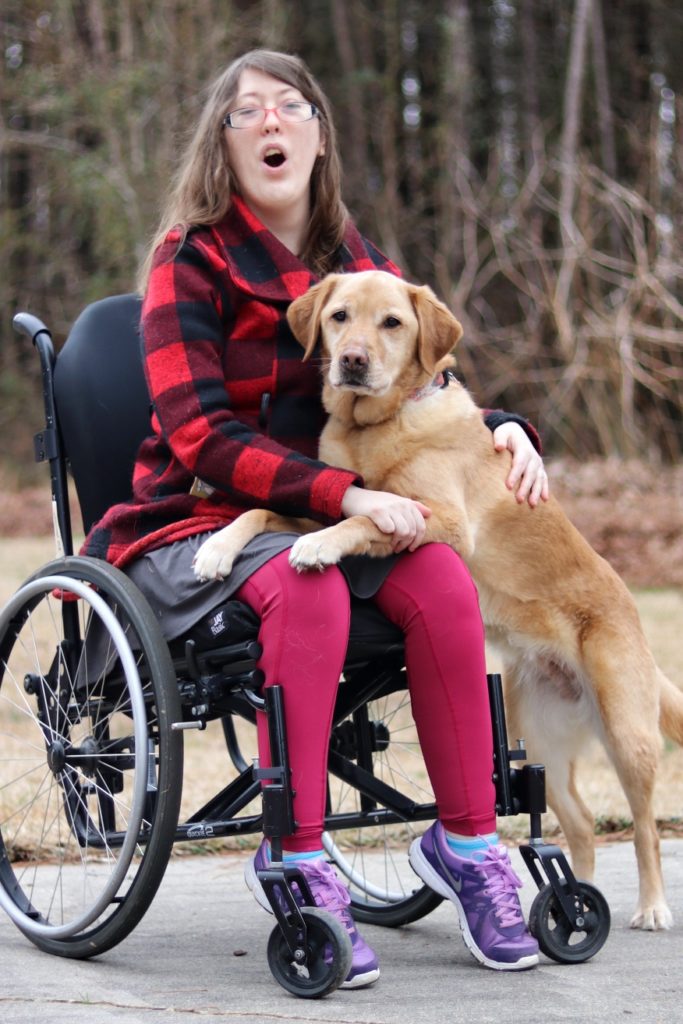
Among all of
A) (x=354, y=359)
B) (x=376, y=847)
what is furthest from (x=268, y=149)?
(x=376, y=847)

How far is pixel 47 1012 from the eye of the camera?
1898mm

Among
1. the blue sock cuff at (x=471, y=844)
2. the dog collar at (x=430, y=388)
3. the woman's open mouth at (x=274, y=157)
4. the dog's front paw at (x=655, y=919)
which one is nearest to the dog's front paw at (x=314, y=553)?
the blue sock cuff at (x=471, y=844)

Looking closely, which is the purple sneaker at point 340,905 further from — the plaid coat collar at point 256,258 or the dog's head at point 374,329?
the plaid coat collar at point 256,258

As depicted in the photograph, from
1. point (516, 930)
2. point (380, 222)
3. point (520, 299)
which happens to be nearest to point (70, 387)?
point (516, 930)

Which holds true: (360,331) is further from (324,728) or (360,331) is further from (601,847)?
(601,847)

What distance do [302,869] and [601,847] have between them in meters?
1.54

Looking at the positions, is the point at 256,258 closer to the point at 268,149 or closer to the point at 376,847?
the point at 268,149

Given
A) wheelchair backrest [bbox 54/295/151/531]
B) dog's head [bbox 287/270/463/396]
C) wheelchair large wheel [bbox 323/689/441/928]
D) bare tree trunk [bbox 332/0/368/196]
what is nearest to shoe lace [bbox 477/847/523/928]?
wheelchair large wheel [bbox 323/689/441/928]

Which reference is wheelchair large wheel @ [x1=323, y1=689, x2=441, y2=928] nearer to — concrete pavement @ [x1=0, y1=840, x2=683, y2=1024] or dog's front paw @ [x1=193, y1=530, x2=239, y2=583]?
concrete pavement @ [x1=0, y1=840, x2=683, y2=1024]

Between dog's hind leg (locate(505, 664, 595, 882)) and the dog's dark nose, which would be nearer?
the dog's dark nose

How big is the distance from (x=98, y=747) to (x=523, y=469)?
102 centimetres

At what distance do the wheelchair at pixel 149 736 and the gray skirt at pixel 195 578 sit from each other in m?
0.03

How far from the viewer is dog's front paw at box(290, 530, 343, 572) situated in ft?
7.10

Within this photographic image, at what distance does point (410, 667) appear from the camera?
2.25 meters
